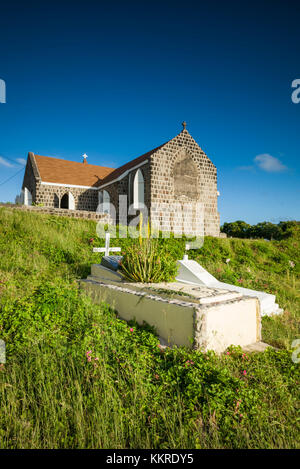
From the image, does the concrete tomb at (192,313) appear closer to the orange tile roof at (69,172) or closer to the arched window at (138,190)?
the arched window at (138,190)

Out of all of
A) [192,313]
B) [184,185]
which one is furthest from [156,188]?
[192,313]

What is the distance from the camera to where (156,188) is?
15891mm

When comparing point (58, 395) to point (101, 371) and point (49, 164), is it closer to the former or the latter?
point (101, 371)

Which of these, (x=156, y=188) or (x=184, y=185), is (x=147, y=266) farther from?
(x=184, y=185)

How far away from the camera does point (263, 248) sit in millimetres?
15719

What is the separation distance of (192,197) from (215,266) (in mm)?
6844

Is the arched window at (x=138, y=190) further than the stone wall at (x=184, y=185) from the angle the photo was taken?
Yes

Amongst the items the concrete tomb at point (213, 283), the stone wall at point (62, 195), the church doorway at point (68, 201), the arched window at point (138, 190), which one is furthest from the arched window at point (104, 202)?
the concrete tomb at point (213, 283)

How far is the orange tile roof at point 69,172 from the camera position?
20344 millimetres

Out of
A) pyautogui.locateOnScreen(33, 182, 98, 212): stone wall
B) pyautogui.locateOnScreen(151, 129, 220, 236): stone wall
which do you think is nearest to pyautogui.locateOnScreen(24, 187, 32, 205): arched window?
pyautogui.locateOnScreen(33, 182, 98, 212): stone wall

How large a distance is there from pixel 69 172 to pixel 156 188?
9.67 metres

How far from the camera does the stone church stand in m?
16.1

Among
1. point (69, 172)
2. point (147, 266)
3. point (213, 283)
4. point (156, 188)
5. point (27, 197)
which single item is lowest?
point (213, 283)

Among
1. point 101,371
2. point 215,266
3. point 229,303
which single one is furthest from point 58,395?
point 215,266
